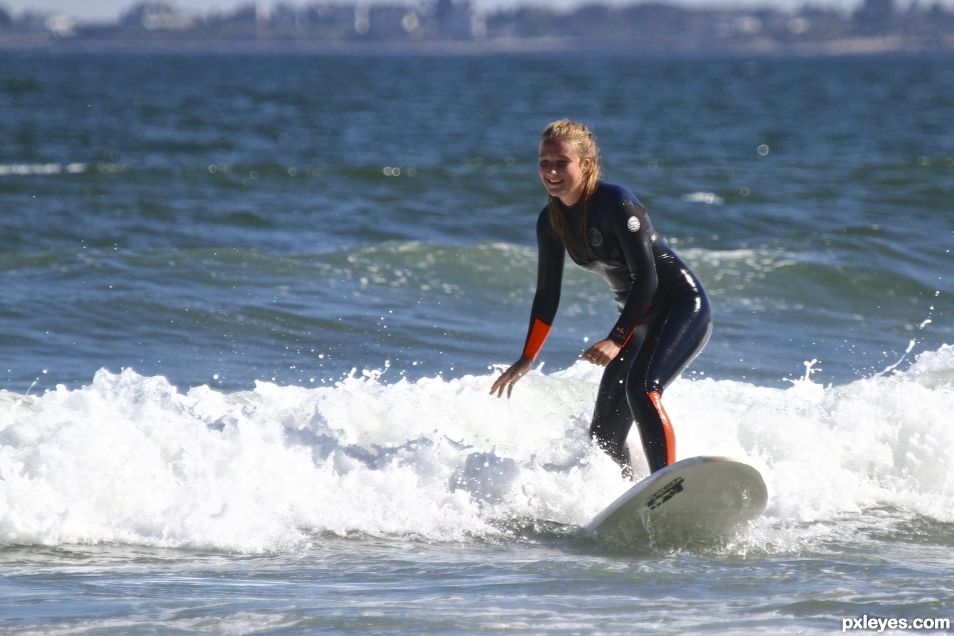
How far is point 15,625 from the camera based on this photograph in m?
4.87

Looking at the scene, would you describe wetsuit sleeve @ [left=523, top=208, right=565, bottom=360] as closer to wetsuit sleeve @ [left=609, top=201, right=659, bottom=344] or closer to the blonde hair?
the blonde hair

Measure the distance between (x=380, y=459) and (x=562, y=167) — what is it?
6.03 ft

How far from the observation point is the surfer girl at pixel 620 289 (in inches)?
223

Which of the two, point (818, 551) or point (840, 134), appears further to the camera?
point (840, 134)

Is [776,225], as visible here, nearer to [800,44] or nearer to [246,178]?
[246,178]

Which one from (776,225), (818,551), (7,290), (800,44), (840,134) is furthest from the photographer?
(800,44)

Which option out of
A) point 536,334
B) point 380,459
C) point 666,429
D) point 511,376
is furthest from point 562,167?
point 380,459

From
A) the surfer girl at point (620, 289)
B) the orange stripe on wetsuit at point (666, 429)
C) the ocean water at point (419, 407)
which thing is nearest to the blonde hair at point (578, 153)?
the surfer girl at point (620, 289)

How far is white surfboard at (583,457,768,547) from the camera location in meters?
5.62

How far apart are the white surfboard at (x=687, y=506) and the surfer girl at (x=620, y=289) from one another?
18 centimetres

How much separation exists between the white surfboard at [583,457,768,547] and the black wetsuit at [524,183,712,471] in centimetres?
18

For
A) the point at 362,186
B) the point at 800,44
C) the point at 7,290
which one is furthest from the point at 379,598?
the point at 800,44

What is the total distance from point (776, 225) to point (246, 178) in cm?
792

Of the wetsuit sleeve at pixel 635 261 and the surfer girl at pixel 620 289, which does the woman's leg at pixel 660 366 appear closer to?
the surfer girl at pixel 620 289
